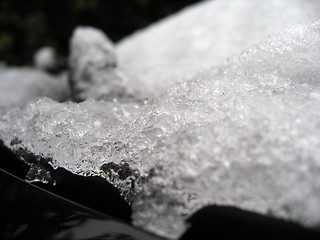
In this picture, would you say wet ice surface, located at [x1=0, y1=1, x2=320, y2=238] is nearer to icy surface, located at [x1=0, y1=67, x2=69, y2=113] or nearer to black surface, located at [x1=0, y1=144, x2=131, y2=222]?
black surface, located at [x1=0, y1=144, x2=131, y2=222]

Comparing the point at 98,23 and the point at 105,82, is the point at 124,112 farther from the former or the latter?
the point at 98,23

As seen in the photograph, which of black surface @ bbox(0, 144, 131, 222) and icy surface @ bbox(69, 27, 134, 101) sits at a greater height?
icy surface @ bbox(69, 27, 134, 101)

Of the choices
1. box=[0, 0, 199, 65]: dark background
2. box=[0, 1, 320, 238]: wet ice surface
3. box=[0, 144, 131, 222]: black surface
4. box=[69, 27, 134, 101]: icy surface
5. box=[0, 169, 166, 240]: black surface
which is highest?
box=[0, 0, 199, 65]: dark background

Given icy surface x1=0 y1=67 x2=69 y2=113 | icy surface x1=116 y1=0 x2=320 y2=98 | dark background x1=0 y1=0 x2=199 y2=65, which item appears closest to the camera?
icy surface x1=116 y1=0 x2=320 y2=98

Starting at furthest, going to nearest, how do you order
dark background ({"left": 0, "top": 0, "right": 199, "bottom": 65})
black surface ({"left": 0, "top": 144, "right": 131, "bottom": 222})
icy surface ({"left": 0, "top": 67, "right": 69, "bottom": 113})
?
dark background ({"left": 0, "top": 0, "right": 199, "bottom": 65}), icy surface ({"left": 0, "top": 67, "right": 69, "bottom": 113}), black surface ({"left": 0, "top": 144, "right": 131, "bottom": 222})

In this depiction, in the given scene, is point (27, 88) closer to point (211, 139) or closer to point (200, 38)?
point (200, 38)

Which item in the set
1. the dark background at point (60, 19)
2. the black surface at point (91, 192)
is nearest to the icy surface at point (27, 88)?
the black surface at point (91, 192)

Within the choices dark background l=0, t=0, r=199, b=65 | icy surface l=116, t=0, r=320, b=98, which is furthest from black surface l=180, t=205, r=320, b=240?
dark background l=0, t=0, r=199, b=65

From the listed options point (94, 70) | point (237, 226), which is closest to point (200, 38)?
point (94, 70)
